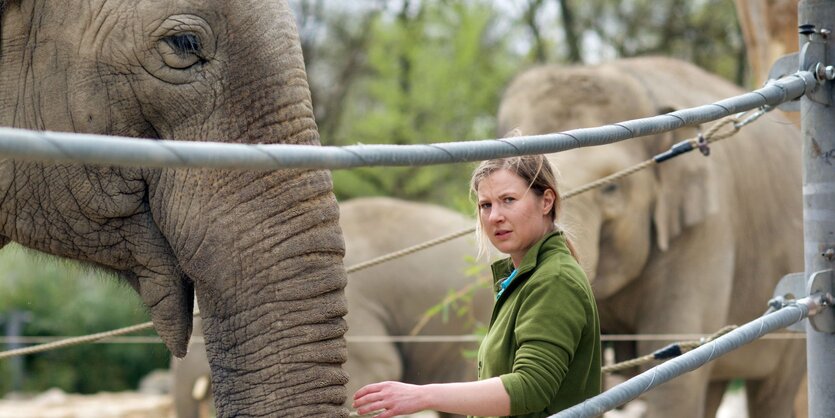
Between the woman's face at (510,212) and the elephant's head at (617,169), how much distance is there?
9.24 ft

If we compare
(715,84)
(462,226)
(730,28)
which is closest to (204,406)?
(462,226)

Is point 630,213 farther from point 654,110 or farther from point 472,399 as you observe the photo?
point 472,399

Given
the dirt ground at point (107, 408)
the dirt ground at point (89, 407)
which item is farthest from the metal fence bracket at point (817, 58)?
the dirt ground at point (89, 407)

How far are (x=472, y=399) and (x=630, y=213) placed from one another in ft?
10.8

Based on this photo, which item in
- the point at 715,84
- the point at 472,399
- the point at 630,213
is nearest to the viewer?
the point at 472,399

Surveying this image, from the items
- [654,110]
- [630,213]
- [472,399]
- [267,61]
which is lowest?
[472,399]

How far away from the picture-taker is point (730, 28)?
15266 mm

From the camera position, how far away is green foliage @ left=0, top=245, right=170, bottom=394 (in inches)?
483

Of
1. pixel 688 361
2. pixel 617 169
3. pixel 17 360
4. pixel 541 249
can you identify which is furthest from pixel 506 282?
pixel 17 360

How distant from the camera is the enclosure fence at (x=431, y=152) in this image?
3.33 ft

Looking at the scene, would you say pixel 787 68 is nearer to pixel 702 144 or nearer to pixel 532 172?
pixel 532 172

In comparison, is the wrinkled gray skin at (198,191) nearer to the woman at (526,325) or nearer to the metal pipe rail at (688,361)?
the woman at (526,325)

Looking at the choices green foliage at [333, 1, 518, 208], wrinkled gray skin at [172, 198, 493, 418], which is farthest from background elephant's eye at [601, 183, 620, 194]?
green foliage at [333, 1, 518, 208]

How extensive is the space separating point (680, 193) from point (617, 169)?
404 millimetres
